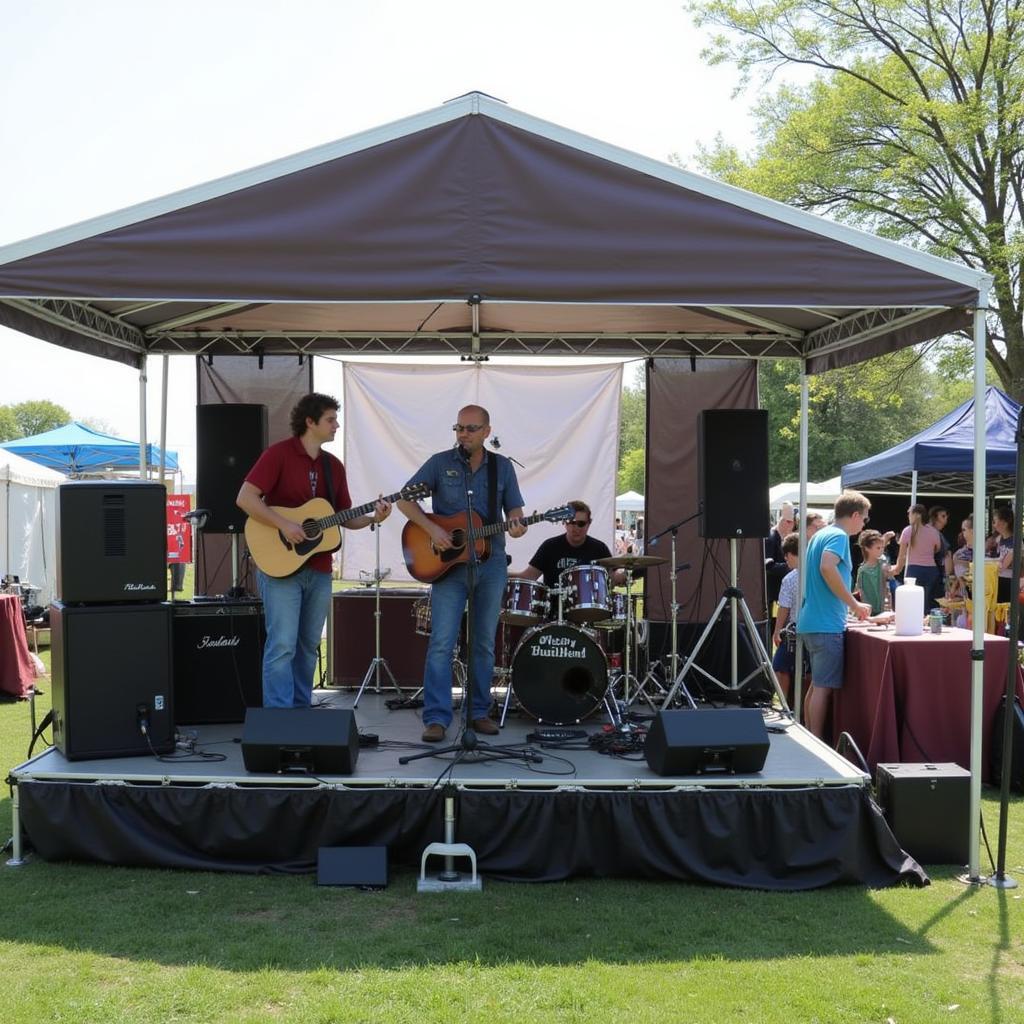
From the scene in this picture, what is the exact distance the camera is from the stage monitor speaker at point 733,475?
22.2 feet

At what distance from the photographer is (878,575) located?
895 centimetres

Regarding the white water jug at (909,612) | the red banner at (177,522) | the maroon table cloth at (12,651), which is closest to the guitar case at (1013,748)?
the white water jug at (909,612)

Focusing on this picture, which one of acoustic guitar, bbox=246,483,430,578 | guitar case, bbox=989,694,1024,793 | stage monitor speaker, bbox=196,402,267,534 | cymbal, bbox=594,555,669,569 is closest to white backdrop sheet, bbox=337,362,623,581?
stage monitor speaker, bbox=196,402,267,534

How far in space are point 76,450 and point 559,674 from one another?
542 inches

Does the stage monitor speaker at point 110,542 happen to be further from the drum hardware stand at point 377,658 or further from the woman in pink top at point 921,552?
the woman in pink top at point 921,552

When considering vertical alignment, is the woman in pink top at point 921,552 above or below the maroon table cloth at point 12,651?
above

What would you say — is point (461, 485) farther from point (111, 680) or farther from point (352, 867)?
point (352, 867)

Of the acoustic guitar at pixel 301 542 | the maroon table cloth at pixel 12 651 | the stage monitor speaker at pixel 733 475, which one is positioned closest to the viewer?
the acoustic guitar at pixel 301 542

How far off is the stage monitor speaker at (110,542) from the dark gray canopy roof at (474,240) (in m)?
0.98

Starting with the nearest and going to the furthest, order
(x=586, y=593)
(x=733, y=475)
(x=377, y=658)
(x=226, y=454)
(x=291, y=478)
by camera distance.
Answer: (x=291, y=478) < (x=586, y=593) < (x=733, y=475) < (x=226, y=454) < (x=377, y=658)

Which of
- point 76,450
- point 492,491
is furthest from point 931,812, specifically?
point 76,450

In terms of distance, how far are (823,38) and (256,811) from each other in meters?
18.0

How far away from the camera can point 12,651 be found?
925 cm

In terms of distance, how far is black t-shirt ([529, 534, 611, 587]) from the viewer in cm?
719
